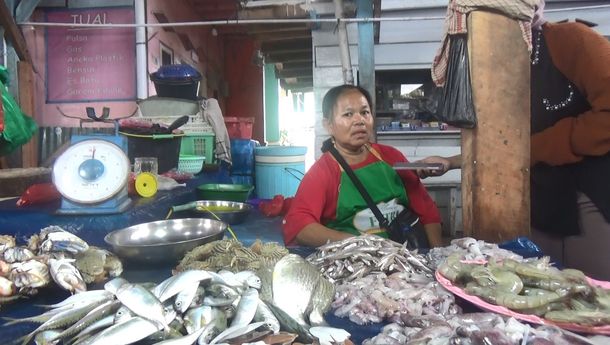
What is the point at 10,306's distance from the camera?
1.52 m

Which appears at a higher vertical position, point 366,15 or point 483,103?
point 366,15

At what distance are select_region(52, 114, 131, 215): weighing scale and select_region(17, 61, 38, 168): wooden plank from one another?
11.0ft

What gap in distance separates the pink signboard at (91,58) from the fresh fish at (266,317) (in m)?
6.26

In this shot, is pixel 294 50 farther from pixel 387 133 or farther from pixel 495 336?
pixel 495 336

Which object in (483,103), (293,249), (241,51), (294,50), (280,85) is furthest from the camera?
(280,85)

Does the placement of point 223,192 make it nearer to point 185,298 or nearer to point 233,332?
point 185,298

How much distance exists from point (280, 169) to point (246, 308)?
4347 mm

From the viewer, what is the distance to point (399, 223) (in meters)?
2.90

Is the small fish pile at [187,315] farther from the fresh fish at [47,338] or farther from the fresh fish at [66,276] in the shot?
the fresh fish at [66,276]

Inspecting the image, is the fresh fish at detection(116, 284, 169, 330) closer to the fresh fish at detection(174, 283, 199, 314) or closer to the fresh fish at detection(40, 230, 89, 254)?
the fresh fish at detection(174, 283, 199, 314)

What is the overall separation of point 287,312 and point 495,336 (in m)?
0.62

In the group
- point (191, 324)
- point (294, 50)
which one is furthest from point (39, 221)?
point (294, 50)

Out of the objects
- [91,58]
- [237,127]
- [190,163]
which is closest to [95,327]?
[190,163]

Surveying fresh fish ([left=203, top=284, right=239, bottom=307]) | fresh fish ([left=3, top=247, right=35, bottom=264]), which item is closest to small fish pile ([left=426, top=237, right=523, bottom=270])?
fresh fish ([left=203, top=284, right=239, bottom=307])
